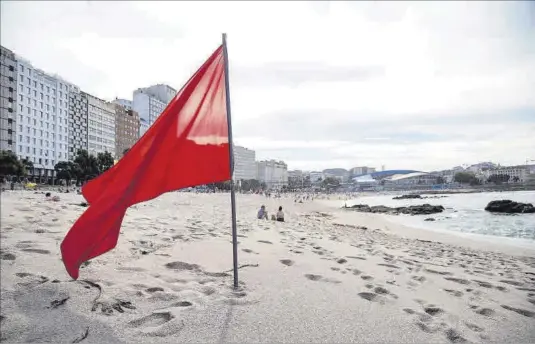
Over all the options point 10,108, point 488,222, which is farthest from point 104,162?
point 488,222

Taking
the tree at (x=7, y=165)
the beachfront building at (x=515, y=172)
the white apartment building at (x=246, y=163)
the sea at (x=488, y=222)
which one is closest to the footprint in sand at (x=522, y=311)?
the sea at (x=488, y=222)

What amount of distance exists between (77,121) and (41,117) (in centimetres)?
1476

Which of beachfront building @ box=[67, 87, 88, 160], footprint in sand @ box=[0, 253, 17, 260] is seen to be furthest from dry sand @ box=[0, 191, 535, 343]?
beachfront building @ box=[67, 87, 88, 160]

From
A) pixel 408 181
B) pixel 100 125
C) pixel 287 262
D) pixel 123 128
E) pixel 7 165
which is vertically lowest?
pixel 287 262

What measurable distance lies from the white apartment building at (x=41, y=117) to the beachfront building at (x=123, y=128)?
81.5 feet

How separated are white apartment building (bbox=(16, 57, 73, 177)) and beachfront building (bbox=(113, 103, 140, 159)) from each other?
2485 cm

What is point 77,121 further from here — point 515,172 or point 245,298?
point 515,172

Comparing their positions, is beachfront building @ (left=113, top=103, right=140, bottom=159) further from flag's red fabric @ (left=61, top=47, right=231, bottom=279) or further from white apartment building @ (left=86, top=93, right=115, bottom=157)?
flag's red fabric @ (left=61, top=47, right=231, bottom=279)

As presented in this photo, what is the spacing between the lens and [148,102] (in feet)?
445

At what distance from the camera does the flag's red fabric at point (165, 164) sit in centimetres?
274

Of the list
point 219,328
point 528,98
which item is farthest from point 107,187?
point 528,98

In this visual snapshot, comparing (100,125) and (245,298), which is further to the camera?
(100,125)

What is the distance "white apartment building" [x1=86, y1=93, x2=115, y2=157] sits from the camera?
95.8m

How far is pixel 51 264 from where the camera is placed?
3785mm
